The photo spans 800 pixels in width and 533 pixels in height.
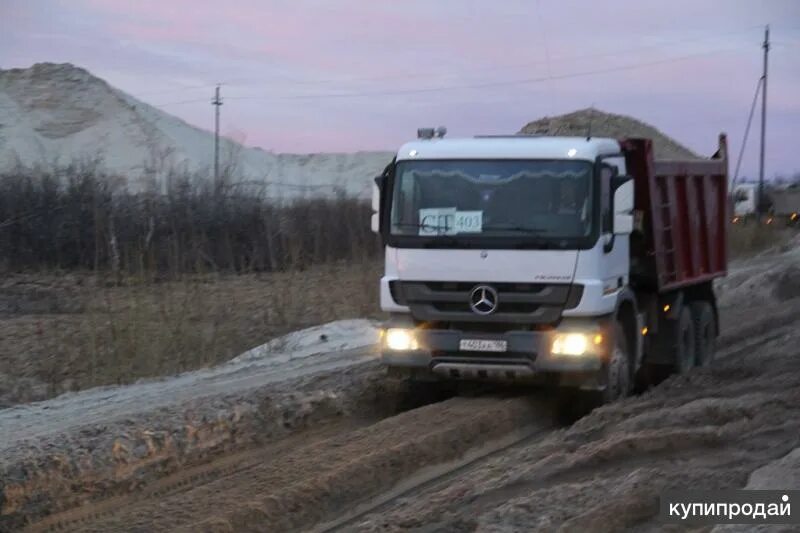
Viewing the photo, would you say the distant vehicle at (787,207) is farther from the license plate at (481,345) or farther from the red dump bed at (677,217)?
the license plate at (481,345)

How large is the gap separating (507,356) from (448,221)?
1456mm

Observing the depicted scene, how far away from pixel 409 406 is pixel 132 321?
5.77 metres

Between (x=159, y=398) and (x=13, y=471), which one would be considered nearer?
(x=13, y=471)

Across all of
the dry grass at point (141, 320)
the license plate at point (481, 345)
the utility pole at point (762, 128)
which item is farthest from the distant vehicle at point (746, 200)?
the license plate at point (481, 345)

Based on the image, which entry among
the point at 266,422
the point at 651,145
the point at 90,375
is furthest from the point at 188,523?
the point at 90,375

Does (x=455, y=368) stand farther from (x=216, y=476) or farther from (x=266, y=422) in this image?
(x=216, y=476)

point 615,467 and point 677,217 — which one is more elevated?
point 677,217

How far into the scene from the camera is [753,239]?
43.1 metres

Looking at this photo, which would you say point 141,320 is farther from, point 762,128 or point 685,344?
point 762,128

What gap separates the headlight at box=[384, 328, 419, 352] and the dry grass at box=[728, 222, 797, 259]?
30.1m

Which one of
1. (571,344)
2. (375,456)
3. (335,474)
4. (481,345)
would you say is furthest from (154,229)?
(335,474)

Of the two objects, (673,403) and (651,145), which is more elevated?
(651,145)

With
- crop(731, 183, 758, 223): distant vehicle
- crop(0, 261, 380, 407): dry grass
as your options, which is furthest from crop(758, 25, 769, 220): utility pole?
crop(0, 261, 380, 407): dry grass

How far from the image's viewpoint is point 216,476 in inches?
367
